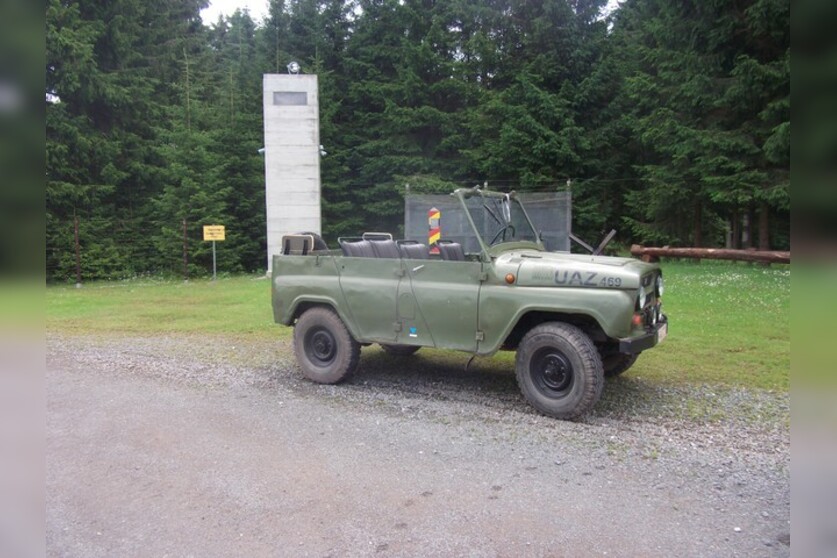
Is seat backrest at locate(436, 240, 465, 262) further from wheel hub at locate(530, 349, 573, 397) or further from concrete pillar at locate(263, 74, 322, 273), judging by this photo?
concrete pillar at locate(263, 74, 322, 273)

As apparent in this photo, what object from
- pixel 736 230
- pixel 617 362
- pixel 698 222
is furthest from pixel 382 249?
pixel 736 230

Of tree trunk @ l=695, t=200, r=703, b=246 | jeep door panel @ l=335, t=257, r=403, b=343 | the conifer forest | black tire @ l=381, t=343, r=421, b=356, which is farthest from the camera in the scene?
tree trunk @ l=695, t=200, r=703, b=246

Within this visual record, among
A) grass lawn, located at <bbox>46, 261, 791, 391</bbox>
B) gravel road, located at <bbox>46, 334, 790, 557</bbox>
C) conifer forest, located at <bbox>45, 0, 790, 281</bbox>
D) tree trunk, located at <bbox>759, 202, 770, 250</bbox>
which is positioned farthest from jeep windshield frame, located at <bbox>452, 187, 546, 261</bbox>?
tree trunk, located at <bbox>759, 202, 770, 250</bbox>

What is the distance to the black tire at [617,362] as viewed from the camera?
596cm

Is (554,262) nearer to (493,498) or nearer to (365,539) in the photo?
(493,498)

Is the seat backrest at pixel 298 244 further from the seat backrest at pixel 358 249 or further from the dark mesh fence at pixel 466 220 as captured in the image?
the dark mesh fence at pixel 466 220

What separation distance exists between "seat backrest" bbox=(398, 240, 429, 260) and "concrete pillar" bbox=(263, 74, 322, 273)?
39.3 feet

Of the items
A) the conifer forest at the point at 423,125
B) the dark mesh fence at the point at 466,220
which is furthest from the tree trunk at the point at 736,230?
the dark mesh fence at the point at 466,220

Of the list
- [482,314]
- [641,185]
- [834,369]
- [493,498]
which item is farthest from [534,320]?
[641,185]

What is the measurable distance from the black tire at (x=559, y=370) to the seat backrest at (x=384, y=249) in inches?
78.8

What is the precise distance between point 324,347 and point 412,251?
1.42m

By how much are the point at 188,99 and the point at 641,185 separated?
18627mm

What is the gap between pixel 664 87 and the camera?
21000 mm

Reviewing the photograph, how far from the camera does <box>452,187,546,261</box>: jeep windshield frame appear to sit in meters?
5.89
